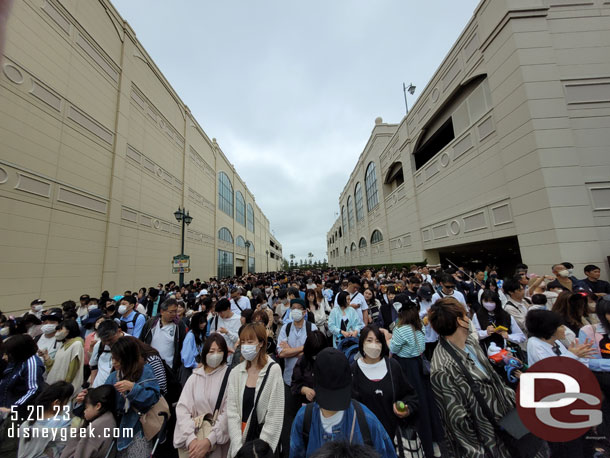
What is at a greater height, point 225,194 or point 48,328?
point 225,194

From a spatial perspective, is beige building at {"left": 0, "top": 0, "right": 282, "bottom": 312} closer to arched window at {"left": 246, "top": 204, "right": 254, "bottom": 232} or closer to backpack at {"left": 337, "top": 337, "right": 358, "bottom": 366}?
backpack at {"left": 337, "top": 337, "right": 358, "bottom": 366}

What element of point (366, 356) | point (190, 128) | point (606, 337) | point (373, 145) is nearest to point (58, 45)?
point (190, 128)

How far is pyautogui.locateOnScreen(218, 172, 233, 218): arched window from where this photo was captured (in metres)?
29.1

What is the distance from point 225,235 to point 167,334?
87.6 feet

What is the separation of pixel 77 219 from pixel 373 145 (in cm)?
2455

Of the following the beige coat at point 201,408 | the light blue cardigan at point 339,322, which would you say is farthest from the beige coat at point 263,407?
the light blue cardigan at point 339,322

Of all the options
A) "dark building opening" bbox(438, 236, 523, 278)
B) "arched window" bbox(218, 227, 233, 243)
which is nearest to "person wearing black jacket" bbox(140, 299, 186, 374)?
"dark building opening" bbox(438, 236, 523, 278)

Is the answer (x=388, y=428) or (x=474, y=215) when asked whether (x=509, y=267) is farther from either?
(x=388, y=428)

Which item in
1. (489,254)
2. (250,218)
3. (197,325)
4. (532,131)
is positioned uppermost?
(250,218)

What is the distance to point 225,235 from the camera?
3002 cm

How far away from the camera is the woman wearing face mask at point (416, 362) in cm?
344

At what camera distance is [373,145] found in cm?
2631

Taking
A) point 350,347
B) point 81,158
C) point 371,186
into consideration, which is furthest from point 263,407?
point 371,186

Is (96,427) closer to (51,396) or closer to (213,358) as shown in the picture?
(51,396)
